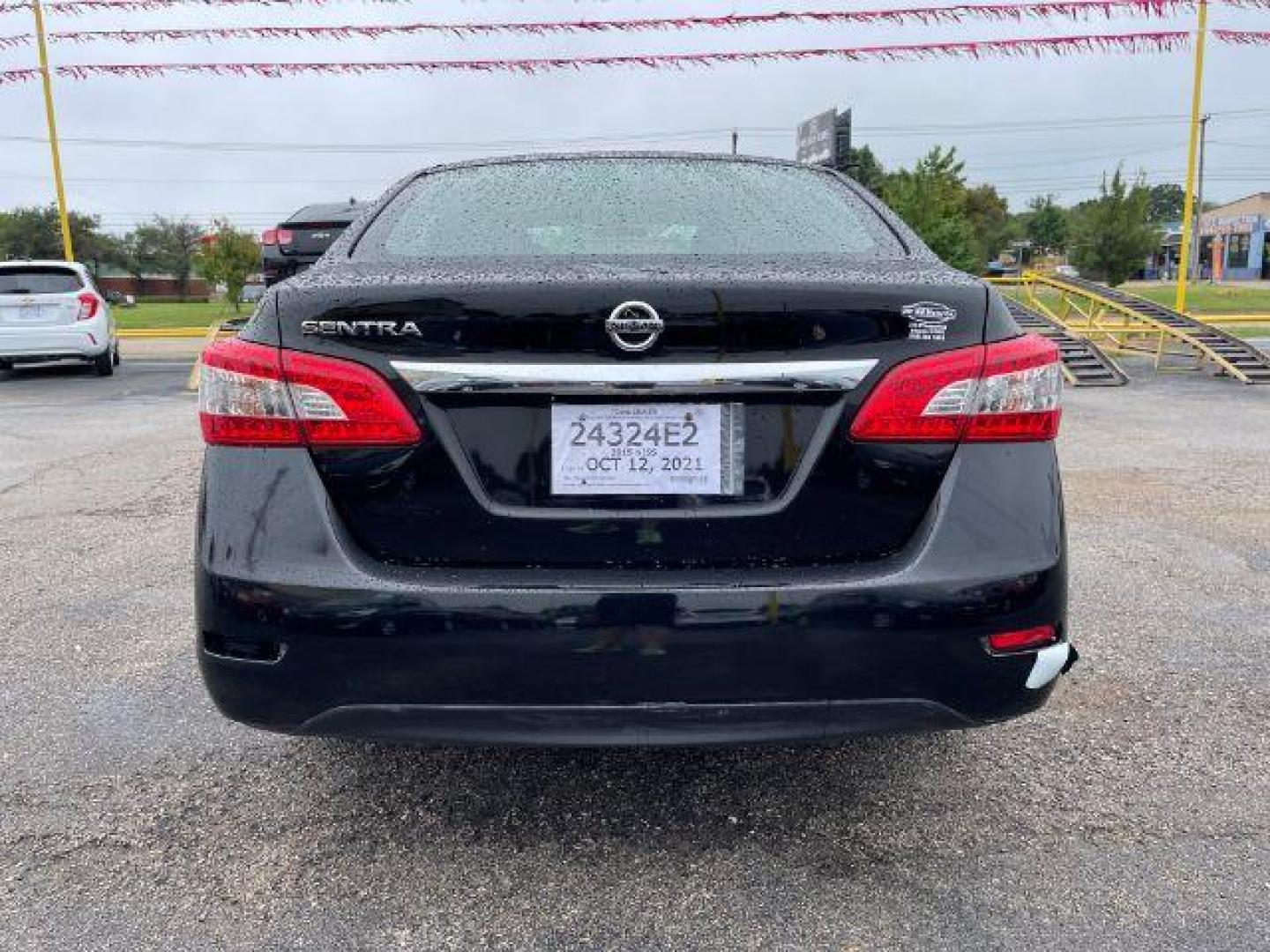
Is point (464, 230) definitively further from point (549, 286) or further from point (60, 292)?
point (60, 292)

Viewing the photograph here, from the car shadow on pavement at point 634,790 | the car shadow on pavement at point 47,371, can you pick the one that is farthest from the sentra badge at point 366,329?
the car shadow on pavement at point 47,371

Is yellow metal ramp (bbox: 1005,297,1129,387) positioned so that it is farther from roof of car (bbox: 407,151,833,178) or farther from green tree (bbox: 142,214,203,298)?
green tree (bbox: 142,214,203,298)

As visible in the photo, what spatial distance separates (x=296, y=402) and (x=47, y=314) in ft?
41.0

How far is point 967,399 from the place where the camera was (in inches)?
77.6

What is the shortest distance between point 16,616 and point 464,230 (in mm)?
2640

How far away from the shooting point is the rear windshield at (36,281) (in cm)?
1237

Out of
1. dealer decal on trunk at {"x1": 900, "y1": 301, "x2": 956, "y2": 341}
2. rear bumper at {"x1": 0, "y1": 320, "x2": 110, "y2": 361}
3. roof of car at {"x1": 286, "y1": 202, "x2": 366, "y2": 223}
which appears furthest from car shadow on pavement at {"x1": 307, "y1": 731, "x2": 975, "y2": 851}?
rear bumper at {"x1": 0, "y1": 320, "x2": 110, "y2": 361}

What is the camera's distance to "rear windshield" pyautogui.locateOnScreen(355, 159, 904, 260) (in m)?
2.44

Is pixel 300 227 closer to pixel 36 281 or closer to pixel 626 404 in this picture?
pixel 36 281

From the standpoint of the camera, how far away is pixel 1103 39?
43.7ft

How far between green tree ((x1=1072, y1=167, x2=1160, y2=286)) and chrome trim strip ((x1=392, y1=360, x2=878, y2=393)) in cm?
4318

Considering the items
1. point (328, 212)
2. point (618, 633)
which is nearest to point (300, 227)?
point (328, 212)

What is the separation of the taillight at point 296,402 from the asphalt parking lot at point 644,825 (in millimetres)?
959

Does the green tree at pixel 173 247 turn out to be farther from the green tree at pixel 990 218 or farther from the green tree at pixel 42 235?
the green tree at pixel 990 218
